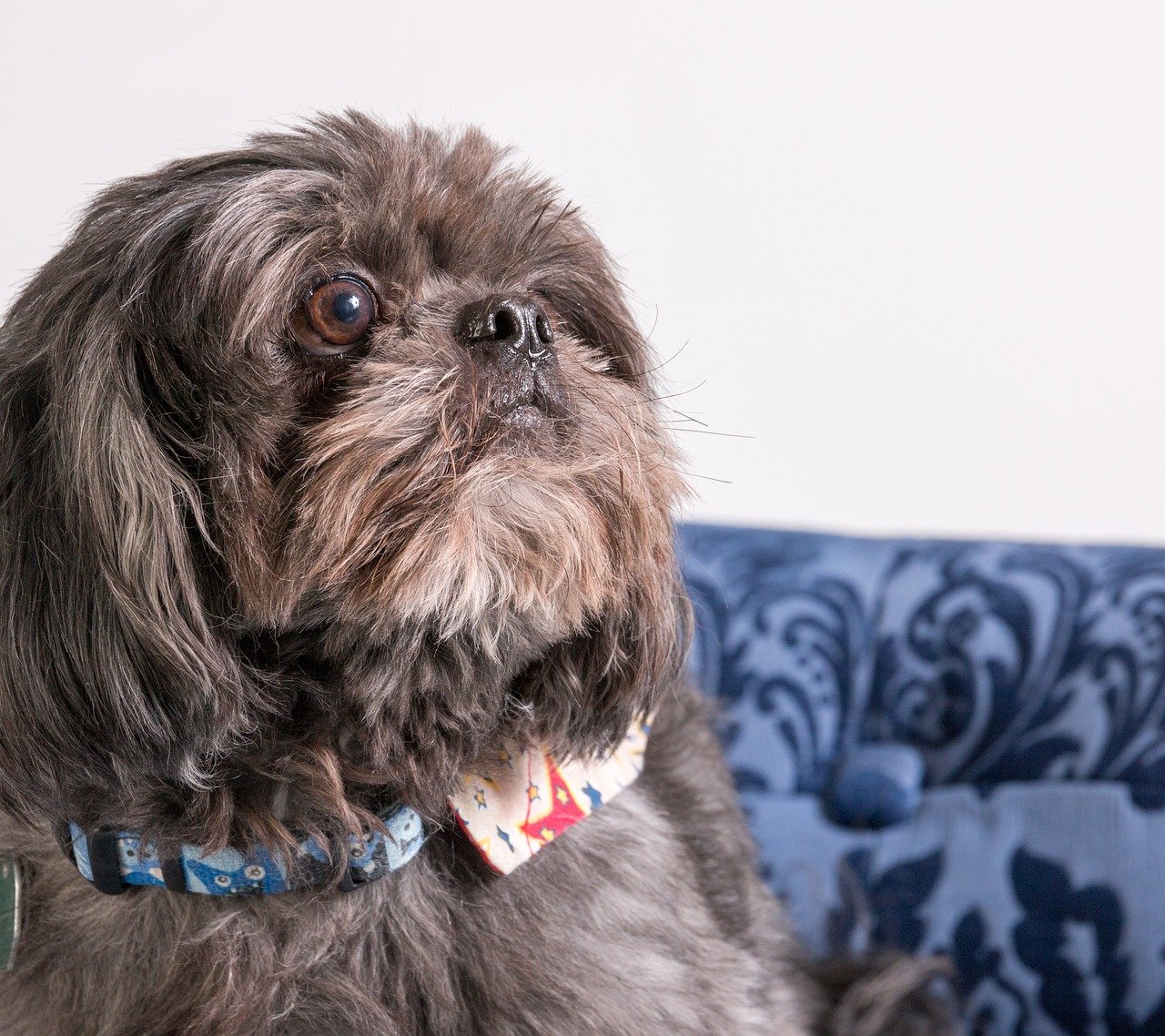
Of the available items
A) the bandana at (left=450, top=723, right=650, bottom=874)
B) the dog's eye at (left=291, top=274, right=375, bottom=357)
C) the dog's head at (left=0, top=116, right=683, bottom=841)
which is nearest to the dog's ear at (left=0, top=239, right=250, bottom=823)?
the dog's head at (left=0, top=116, right=683, bottom=841)

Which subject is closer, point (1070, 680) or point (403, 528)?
point (403, 528)

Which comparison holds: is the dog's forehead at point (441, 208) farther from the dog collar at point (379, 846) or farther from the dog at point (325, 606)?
the dog collar at point (379, 846)

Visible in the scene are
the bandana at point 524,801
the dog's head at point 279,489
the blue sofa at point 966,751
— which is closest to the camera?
the dog's head at point 279,489

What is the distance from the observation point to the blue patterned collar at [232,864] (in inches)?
51.0

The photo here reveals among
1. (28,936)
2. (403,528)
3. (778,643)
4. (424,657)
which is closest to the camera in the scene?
(403,528)

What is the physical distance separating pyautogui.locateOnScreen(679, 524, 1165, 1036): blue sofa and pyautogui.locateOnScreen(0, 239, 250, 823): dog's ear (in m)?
1.21

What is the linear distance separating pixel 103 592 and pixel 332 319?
0.32m

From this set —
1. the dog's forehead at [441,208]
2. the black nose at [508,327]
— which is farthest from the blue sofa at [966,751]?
the black nose at [508,327]

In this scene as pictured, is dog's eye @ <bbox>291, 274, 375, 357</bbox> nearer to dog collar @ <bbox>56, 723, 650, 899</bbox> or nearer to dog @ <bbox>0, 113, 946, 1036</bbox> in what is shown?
dog @ <bbox>0, 113, 946, 1036</bbox>

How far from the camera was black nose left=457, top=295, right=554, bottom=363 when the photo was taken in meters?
1.26

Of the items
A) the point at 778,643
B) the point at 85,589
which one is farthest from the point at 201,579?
the point at 778,643

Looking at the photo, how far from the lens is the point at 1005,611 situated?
231 cm

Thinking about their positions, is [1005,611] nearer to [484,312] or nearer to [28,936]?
[484,312]

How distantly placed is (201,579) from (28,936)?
A: 47 cm
